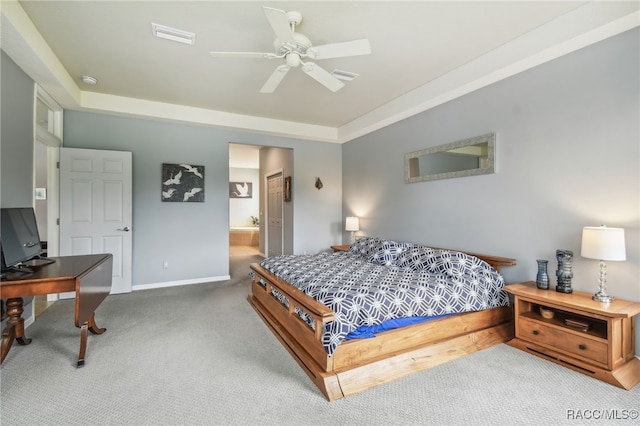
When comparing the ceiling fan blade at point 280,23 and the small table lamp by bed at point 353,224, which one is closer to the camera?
the ceiling fan blade at point 280,23

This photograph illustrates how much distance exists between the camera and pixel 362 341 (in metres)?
2.03

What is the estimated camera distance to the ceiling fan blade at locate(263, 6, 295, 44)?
5.88 ft

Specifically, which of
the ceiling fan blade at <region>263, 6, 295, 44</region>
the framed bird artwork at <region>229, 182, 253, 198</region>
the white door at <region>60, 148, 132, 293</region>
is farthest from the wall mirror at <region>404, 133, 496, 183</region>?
the framed bird artwork at <region>229, 182, 253, 198</region>

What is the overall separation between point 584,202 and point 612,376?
4.16ft

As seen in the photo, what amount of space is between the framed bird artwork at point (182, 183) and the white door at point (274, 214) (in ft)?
6.00

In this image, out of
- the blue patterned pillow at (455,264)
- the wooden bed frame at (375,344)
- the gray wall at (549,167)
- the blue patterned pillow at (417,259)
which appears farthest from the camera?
the blue patterned pillow at (417,259)

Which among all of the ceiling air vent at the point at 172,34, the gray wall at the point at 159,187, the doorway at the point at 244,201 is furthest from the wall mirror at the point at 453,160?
the doorway at the point at 244,201

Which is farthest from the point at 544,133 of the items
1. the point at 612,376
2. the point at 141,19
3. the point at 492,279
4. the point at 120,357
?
the point at 120,357

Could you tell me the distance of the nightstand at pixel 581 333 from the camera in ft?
6.48

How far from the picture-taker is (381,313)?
2.10 metres

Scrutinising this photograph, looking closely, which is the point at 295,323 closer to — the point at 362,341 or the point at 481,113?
the point at 362,341

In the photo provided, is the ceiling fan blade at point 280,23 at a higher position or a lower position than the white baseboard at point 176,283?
higher

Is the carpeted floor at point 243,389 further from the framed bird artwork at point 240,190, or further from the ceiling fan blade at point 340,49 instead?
the framed bird artwork at point 240,190

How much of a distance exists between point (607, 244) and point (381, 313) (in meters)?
1.63
